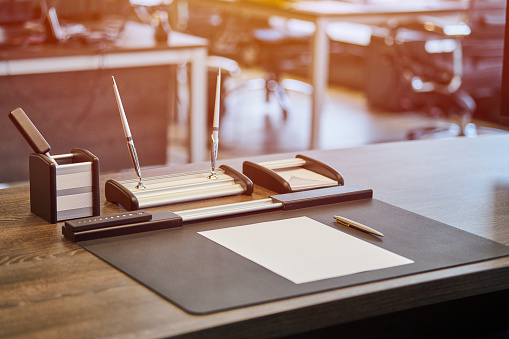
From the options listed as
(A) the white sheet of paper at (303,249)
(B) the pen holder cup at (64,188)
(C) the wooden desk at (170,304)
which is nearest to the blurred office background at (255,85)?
(C) the wooden desk at (170,304)

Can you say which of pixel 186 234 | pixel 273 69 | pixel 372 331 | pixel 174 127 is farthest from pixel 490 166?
pixel 273 69

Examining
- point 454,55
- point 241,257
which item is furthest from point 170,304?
point 454,55

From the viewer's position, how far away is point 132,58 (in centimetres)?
350

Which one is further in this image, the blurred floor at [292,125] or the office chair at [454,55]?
the blurred floor at [292,125]

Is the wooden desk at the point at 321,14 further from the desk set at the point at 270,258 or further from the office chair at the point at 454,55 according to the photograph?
the desk set at the point at 270,258

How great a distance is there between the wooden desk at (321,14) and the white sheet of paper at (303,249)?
10.2ft

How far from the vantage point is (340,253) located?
42.9 inches

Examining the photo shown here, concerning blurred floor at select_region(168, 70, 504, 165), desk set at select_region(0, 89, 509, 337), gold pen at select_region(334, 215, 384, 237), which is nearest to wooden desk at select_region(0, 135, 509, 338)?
desk set at select_region(0, 89, 509, 337)

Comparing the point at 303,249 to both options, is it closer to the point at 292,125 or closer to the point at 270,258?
the point at 270,258

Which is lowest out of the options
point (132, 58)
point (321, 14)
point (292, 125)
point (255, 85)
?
point (292, 125)

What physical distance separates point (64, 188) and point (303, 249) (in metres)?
0.40

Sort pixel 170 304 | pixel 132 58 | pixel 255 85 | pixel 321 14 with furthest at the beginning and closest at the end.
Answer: pixel 255 85 → pixel 321 14 → pixel 132 58 → pixel 170 304

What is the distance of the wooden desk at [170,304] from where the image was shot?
858mm

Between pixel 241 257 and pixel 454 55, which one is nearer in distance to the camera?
pixel 241 257
